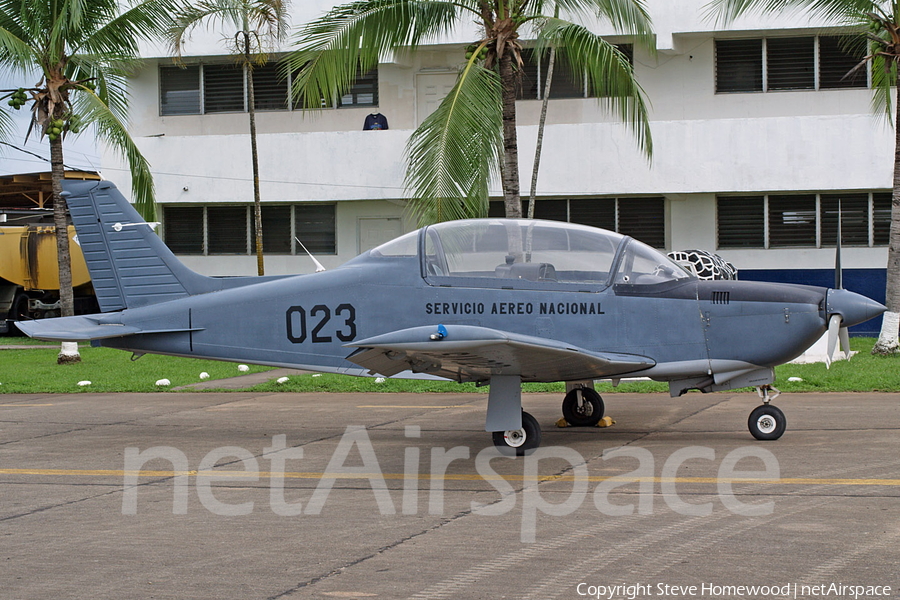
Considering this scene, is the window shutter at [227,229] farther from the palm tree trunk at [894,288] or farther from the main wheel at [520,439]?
the main wheel at [520,439]

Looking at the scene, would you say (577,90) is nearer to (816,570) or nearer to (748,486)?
(748,486)

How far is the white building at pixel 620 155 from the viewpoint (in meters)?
21.7

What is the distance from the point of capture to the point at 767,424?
9.16 metres

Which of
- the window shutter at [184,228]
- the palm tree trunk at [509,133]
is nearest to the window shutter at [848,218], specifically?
the palm tree trunk at [509,133]

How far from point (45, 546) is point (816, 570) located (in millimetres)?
4781

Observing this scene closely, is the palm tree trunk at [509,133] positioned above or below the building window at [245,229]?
above

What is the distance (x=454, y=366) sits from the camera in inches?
336

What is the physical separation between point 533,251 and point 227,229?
57.4ft

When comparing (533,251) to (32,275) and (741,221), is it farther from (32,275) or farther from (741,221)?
(32,275)

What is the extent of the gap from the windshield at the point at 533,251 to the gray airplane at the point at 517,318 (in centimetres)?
1

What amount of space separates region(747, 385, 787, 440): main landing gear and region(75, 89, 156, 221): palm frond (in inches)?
535

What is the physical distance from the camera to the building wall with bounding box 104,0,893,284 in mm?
21469

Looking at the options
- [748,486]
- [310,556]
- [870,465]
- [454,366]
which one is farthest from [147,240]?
[870,465]
